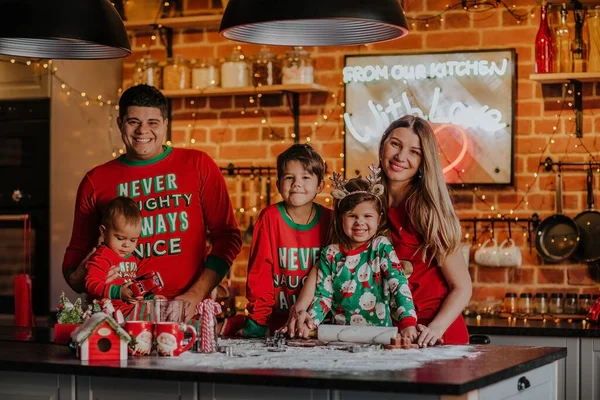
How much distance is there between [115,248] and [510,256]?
7.44 feet

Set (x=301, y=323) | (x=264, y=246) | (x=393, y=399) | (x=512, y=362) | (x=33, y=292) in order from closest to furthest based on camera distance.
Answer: (x=393, y=399), (x=512, y=362), (x=301, y=323), (x=264, y=246), (x=33, y=292)

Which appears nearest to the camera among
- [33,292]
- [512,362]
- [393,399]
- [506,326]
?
[393,399]

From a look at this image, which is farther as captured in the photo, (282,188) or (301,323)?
(282,188)

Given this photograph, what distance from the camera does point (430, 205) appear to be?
3467 millimetres

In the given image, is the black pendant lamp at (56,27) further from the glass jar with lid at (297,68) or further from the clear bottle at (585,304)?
the clear bottle at (585,304)

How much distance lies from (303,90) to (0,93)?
5.13ft

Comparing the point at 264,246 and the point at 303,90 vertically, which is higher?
the point at 303,90

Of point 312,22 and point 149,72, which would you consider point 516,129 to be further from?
point 312,22

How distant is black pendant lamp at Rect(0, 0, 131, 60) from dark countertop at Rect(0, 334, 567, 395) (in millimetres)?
989

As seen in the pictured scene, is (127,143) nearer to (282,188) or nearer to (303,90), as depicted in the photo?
(282,188)

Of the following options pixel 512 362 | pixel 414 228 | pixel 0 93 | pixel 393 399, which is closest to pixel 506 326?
pixel 414 228

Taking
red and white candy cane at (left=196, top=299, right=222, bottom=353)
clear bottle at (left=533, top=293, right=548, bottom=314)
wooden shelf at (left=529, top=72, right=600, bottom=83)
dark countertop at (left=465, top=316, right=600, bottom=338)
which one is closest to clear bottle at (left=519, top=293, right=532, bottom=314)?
clear bottle at (left=533, top=293, right=548, bottom=314)

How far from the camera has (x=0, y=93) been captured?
5.44 m

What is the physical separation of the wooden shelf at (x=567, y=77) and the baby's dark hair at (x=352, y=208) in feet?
5.40
